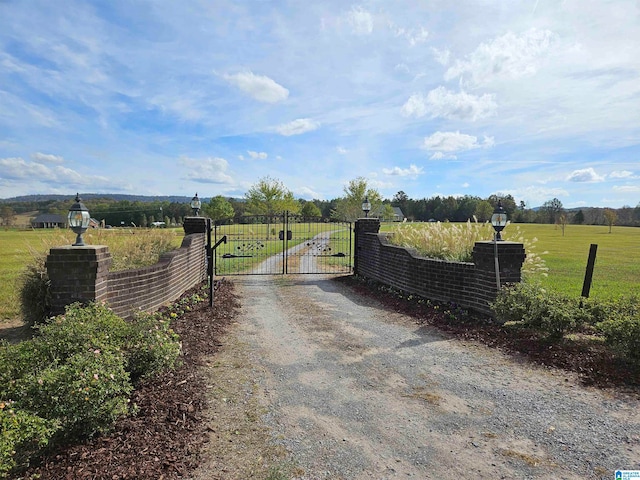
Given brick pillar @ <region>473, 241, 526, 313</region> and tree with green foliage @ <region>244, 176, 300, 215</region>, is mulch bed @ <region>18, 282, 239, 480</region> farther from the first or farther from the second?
tree with green foliage @ <region>244, 176, 300, 215</region>

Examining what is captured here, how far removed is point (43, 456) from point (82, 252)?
8.39 feet

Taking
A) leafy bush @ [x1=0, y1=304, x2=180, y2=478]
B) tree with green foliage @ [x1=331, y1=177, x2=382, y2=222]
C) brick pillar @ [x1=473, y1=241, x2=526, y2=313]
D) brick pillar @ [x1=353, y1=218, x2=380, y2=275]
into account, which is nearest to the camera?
leafy bush @ [x1=0, y1=304, x2=180, y2=478]

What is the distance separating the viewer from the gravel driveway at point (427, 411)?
8.92 feet

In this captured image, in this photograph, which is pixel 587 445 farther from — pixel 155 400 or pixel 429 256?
pixel 429 256

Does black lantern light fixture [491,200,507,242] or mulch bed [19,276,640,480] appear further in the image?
black lantern light fixture [491,200,507,242]

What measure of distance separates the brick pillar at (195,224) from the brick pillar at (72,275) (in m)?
5.81

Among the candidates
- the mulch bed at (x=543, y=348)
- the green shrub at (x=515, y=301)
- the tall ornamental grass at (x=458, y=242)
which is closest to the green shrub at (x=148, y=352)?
the mulch bed at (x=543, y=348)

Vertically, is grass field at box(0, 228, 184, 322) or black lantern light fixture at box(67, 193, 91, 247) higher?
black lantern light fixture at box(67, 193, 91, 247)

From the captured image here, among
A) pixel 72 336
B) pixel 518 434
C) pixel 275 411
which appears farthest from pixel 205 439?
pixel 518 434

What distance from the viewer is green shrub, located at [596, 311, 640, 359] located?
4074mm

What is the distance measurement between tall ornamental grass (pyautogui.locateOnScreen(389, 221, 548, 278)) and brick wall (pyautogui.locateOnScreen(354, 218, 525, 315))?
0.51 m

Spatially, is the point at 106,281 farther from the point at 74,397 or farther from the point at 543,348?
the point at 543,348

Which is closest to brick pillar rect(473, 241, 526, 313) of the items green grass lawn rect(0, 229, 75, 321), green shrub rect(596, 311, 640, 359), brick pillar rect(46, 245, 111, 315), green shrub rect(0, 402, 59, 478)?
green shrub rect(596, 311, 640, 359)

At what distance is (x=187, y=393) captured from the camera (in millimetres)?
3611
